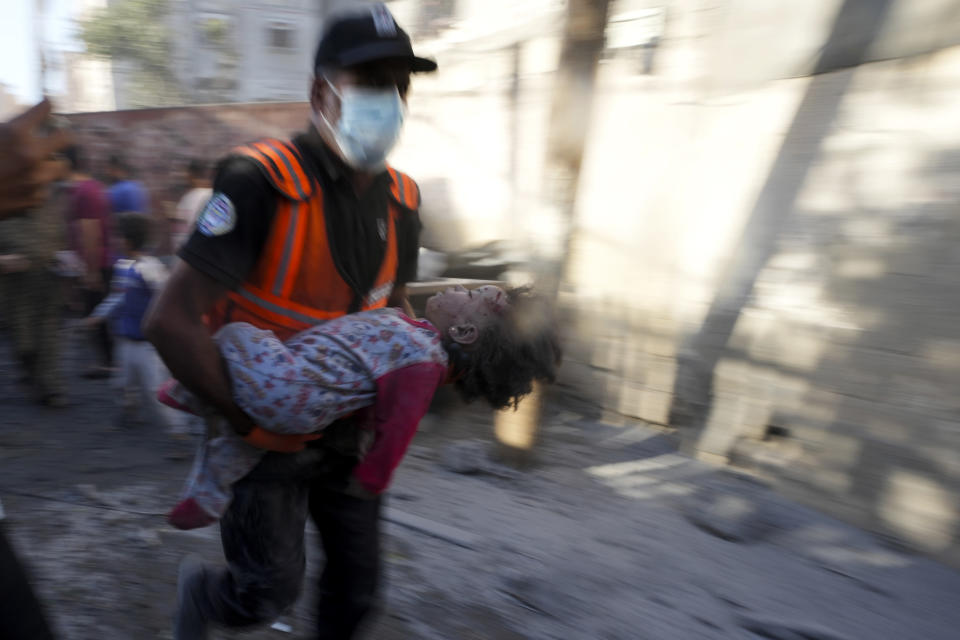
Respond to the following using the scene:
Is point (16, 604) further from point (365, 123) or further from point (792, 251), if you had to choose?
point (792, 251)

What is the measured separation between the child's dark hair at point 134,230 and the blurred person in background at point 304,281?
349 centimetres

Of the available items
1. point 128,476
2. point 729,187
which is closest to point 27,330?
point 128,476

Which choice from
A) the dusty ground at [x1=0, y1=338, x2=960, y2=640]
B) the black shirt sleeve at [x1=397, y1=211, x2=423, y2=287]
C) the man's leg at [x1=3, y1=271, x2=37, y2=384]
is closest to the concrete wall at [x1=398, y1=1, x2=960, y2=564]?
the dusty ground at [x1=0, y1=338, x2=960, y2=640]

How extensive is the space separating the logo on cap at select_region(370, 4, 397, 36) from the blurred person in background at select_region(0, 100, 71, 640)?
0.79 metres

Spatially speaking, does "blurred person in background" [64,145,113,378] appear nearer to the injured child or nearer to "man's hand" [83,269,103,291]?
"man's hand" [83,269,103,291]

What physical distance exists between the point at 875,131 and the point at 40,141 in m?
4.12

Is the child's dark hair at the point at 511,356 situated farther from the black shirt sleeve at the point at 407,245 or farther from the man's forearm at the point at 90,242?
the man's forearm at the point at 90,242

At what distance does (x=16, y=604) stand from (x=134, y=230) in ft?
13.0

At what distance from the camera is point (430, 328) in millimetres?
2027

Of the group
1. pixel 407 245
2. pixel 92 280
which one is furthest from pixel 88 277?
pixel 407 245

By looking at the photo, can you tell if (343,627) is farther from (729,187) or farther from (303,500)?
(729,187)

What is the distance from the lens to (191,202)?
224 inches

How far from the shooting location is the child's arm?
1.81 metres

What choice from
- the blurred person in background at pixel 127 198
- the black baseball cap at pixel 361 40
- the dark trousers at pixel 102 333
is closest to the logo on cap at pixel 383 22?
the black baseball cap at pixel 361 40
